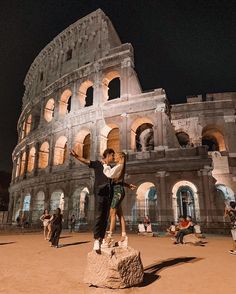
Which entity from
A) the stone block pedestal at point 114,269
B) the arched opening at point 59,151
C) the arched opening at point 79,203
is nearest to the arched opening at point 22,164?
the arched opening at point 59,151

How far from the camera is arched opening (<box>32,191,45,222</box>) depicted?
22.6 metres

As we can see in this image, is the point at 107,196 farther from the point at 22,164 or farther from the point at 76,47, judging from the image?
the point at 22,164

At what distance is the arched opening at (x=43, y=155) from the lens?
81.1ft

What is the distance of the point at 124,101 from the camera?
19766 millimetres

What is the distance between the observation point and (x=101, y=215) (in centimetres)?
414

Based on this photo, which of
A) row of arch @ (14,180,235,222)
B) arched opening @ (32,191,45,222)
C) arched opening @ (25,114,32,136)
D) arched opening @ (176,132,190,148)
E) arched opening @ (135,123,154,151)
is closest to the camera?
row of arch @ (14,180,235,222)

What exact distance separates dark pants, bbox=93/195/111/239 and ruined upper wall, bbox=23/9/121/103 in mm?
20816

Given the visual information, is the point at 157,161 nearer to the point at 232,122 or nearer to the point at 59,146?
the point at 232,122

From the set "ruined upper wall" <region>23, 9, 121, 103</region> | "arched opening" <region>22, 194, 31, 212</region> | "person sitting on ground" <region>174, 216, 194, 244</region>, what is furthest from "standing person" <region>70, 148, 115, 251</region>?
"arched opening" <region>22, 194, 31, 212</region>

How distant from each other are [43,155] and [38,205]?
513cm

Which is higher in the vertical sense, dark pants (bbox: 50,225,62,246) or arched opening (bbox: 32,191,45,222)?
arched opening (bbox: 32,191,45,222)

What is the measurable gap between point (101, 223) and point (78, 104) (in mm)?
19686

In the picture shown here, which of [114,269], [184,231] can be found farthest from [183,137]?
[114,269]

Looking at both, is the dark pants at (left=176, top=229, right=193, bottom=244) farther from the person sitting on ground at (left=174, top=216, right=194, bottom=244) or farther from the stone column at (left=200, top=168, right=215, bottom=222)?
the stone column at (left=200, top=168, right=215, bottom=222)
